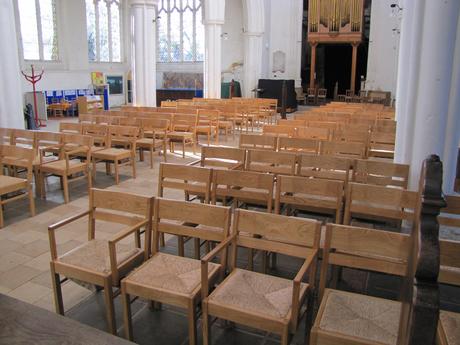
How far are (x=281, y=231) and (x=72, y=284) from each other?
6.35 ft

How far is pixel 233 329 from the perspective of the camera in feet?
9.38

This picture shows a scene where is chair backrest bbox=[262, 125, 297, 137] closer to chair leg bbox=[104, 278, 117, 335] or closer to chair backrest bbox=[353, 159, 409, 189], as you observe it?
chair backrest bbox=[353, 159, 409, 189]

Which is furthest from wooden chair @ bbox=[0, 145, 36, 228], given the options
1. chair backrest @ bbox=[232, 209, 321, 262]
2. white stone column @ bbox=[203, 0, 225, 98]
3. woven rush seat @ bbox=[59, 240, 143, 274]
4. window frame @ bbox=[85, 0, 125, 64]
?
window frame @ bbox=[85, 0, 125, 64]

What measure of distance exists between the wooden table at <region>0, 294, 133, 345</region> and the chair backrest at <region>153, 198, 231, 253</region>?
120 centimetres

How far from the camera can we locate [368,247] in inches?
96.6

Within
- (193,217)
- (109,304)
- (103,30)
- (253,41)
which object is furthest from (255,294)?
(103,30)

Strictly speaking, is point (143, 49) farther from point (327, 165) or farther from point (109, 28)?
point (109, 28)

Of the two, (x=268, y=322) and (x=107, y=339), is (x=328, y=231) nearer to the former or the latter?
(x=268, y=322)

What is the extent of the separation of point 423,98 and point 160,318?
3.14 meters

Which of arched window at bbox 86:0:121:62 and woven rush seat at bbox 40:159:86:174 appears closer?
woven rush seat at bbox 40:159:86:174

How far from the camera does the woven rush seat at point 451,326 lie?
201 centimetres

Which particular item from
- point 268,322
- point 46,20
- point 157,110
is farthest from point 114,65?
point 268,322

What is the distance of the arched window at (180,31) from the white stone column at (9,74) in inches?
691

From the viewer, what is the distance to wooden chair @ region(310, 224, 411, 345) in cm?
209
